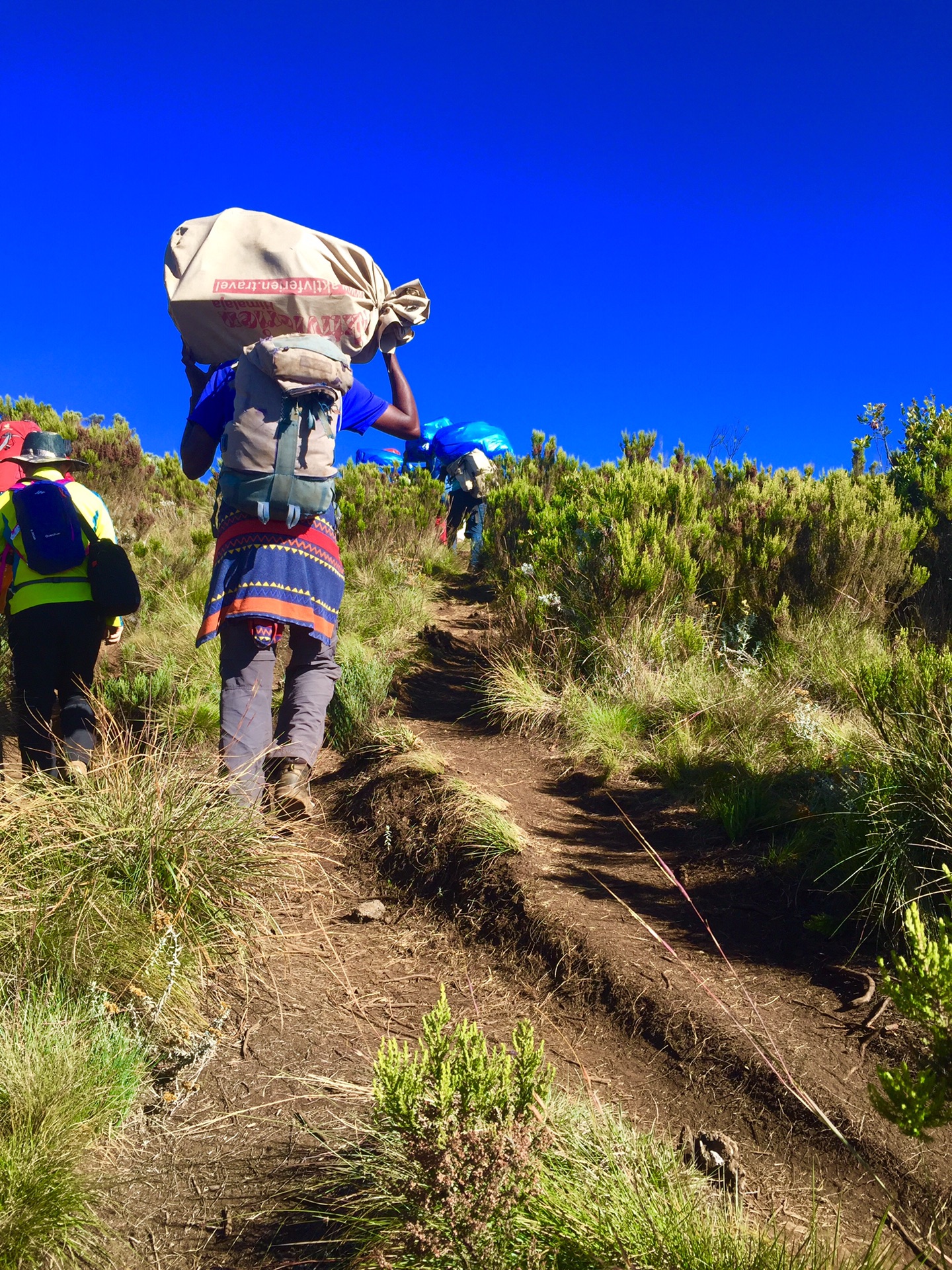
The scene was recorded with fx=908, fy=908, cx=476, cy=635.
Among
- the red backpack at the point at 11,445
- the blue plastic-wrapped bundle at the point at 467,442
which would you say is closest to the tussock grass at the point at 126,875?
the red backpack at the point at 11,445

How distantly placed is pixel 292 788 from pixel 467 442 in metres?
8.74

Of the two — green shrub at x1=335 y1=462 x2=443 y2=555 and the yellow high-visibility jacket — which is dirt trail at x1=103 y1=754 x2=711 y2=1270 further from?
green shrub at x1=335 y1=462 x2=443 y2=555

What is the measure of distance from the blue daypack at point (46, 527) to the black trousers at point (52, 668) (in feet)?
0.71

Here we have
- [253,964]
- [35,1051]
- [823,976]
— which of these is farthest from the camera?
[253,964]

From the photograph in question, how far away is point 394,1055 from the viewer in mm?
1770

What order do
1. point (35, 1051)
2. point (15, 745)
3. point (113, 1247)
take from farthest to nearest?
point (15, 745)
point (35, 1051)
point (113, 1247)

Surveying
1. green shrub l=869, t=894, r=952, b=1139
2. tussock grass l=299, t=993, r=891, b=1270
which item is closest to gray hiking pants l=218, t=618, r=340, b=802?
tussock grass l=299, t=993, r=891, b=1270

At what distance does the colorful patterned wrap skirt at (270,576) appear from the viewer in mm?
3629

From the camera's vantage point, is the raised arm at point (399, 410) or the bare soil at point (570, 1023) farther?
the raised arm at point (399, 410)

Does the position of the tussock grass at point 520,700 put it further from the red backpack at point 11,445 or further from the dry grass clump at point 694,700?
the red backpack at point 11,445

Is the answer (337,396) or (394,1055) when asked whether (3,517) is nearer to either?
(337,396)

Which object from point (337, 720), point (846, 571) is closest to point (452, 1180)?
point (337, 720)

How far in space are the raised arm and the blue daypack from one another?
1625 mm

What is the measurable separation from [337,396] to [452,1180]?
2.77 meters
